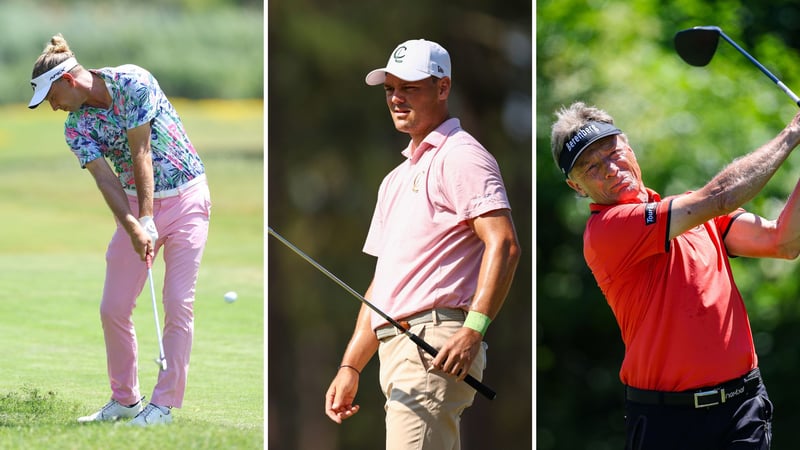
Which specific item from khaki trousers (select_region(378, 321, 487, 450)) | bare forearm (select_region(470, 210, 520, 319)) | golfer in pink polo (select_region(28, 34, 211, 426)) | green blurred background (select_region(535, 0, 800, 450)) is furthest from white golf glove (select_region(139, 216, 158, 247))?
green blurred background (select_region(535, 0, 800, 450))

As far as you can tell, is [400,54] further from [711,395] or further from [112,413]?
[112,413]

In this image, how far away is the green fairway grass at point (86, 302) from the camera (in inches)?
187

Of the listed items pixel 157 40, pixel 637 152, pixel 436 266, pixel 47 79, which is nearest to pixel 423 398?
pixel 436 266

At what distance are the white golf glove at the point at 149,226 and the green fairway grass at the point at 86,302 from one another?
0.39 ft

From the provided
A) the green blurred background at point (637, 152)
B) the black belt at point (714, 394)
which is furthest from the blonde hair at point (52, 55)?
the green blurred background at point (637, 152)

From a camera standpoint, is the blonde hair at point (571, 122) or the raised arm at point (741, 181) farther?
the blonde hair at point (571, 122)

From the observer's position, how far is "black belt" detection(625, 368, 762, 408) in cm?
404

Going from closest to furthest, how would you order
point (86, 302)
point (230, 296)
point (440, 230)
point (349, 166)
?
point (440, 230), point (86, 302), point (230, 296), point (349, 166)

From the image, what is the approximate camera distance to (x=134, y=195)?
4.66 metres

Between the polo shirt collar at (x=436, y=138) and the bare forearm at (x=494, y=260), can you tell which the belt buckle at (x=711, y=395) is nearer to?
the bare forearm at (x=494, y=260)

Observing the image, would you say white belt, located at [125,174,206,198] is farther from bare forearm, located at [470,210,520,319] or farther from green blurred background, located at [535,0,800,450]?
green blurred background, located at [535,0,800,450]

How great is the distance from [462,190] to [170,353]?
1355mm

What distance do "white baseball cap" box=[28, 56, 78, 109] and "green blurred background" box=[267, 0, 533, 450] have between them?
1956mm

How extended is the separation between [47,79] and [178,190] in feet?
1.89
